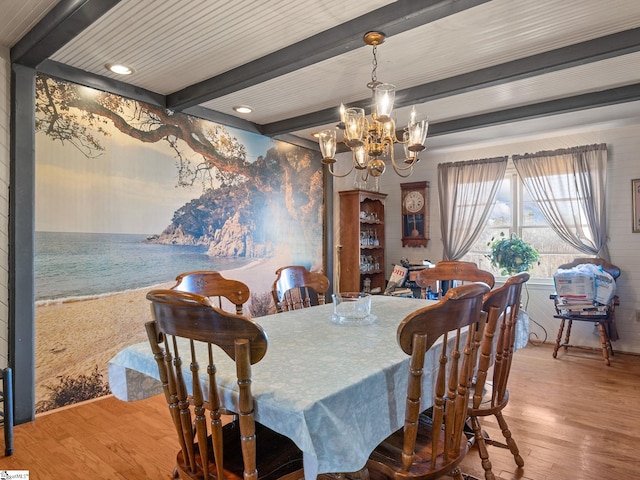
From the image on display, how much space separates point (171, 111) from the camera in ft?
11.5

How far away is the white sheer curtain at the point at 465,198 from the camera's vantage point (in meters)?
5.04

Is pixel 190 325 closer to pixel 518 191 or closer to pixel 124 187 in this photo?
pixel 124 187

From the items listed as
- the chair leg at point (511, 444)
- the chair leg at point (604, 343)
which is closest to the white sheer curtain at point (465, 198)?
the chair leg at point (604, 343)

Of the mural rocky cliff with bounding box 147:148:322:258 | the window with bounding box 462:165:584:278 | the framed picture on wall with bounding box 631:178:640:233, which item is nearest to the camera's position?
the mural rocky cliff with bounding box 147:148:322:258

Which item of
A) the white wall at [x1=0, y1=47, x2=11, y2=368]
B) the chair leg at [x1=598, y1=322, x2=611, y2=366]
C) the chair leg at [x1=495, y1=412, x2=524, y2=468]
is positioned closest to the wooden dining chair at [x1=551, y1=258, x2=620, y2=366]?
the chair leg at [x1=598, y1=322, x2=611, y2=366]

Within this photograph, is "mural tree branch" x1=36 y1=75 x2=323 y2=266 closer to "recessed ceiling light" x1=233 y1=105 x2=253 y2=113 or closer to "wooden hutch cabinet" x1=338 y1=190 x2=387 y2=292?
"recessed ceiling light" x1=233 y1=105 x2=253 y2=113

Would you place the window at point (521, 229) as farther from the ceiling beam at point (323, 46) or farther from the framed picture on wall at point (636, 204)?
the ceiling beam at point (323, 46)

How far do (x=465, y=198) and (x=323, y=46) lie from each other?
347 cm

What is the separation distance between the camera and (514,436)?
240cm

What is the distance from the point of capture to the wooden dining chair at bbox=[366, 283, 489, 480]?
43.6 inches

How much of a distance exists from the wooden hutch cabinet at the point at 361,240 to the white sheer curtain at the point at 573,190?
1920 mm

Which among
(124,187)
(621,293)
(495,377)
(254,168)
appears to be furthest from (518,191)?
(124,187)

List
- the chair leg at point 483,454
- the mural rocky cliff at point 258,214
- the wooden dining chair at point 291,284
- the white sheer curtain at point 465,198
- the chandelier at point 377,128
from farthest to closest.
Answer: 1. the white sheer curtain at point 465,198
2. the mural rocky cliff at point 258,214
3. the wooden dining chair at point 291,284
4. the chandelier at point 377,128
5. the chair leg at point 483,454

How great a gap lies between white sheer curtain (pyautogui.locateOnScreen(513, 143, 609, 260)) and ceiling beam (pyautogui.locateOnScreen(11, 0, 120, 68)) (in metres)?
4.55
